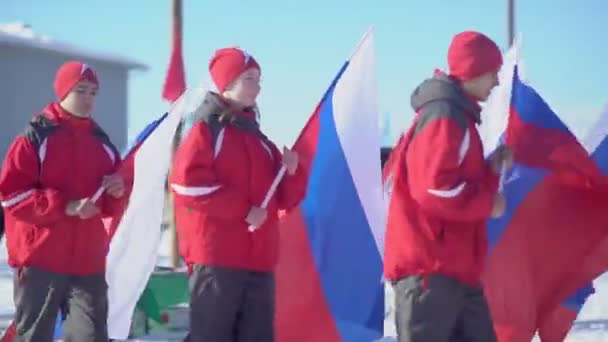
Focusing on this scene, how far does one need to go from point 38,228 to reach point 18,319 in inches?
18.3

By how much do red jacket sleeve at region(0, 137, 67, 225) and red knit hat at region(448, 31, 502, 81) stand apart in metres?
2.00

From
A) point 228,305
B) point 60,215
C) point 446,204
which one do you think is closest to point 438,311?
point 446,204

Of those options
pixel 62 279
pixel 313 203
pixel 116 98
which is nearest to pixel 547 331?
pixel 313 203

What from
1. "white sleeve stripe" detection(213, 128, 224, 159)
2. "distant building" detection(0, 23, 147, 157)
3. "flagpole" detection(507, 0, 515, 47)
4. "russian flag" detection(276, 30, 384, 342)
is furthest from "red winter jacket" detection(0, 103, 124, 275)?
"distant building" detection(0, 23, 147, 157)

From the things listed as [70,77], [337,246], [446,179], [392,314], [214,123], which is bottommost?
[392,314]

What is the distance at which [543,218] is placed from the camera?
4699 millimetres

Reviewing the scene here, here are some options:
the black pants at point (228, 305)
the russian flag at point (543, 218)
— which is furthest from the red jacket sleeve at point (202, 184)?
the russian flag at point (543, 218)

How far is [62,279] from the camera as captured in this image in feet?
15.1

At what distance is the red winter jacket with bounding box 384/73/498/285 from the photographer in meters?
3.51

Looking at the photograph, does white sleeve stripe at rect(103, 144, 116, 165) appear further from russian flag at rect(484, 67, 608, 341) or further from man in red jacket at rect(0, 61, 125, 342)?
russian flag at rect(484, 67, 608, 341)

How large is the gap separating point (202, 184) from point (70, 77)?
3.77 feet

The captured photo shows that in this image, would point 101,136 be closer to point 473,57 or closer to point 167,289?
point 473,57

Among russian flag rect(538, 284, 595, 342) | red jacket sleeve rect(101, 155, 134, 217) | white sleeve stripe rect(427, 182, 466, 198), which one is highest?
white sleeve stripe rect(427, 182, 466, 198)

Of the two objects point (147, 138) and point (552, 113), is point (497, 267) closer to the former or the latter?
point (552, 113)
